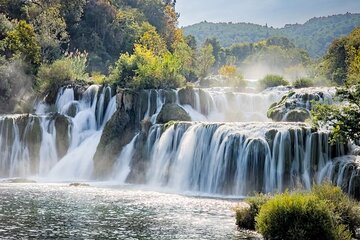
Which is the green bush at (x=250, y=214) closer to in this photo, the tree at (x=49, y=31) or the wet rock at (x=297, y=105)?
the wet rock at (x=297, y=105)

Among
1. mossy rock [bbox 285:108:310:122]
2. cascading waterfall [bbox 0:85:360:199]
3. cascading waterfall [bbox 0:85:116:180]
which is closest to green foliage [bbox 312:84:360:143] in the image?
cascading waterfall [bbox 0:85:360:199]

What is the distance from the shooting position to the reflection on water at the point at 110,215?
21.0m

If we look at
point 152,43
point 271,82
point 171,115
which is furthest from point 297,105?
point 152,43

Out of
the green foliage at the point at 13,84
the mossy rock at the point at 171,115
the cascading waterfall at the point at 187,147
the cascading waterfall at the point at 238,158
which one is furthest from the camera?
the green foliage at the point at 13,84

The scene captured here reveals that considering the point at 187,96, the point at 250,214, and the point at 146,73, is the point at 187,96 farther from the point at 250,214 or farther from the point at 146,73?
the point at 250,214

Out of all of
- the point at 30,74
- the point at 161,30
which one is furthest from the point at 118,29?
the point at 30,74

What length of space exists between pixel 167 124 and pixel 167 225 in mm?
21190

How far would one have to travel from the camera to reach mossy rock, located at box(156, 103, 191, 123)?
1837 inches

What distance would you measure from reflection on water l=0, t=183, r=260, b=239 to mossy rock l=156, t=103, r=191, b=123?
41.0 feet

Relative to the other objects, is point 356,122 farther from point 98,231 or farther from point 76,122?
point 76,122

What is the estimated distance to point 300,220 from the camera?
63.2ft

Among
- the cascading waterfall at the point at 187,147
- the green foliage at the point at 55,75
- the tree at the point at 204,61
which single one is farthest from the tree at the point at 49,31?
the tree at the point at 204,61

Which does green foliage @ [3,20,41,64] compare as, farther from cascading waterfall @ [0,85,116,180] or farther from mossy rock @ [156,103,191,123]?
mossy rock @ [156,103,191,123]

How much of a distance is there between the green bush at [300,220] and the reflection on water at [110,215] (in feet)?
5.18
